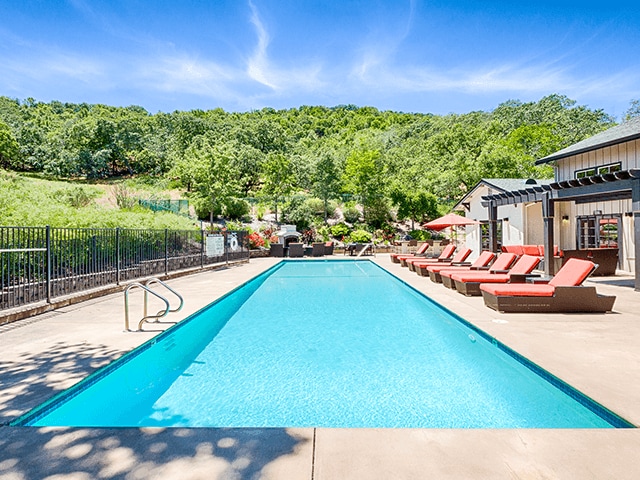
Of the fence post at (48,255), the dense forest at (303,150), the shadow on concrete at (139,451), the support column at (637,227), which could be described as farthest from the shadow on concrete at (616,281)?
the dense forest at (303,150)

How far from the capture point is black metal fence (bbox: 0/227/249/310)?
6188mm

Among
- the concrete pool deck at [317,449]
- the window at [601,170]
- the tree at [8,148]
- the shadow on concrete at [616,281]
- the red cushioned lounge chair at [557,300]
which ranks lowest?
the shadow on concrete at [616,281]

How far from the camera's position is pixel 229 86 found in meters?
25.7

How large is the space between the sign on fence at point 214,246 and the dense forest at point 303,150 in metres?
9.87

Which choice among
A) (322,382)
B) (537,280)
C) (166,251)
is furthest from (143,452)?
(166,251)

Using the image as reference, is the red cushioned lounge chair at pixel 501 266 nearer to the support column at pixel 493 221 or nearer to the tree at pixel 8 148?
the support column at pixel 493 221

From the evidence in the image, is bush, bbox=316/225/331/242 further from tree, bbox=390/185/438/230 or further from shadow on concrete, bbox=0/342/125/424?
shadow on concrete, bbox=0/342/125/424

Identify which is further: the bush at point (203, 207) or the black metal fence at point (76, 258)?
the bush at point (203, 207)

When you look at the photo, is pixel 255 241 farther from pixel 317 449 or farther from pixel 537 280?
pixel 317 449

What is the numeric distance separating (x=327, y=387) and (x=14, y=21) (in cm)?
2093

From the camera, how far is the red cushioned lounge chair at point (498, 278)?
8078mm

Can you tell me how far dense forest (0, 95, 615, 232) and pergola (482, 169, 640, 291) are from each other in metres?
15.1

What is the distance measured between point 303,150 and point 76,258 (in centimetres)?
4082

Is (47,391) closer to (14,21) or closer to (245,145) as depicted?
(14,21)
